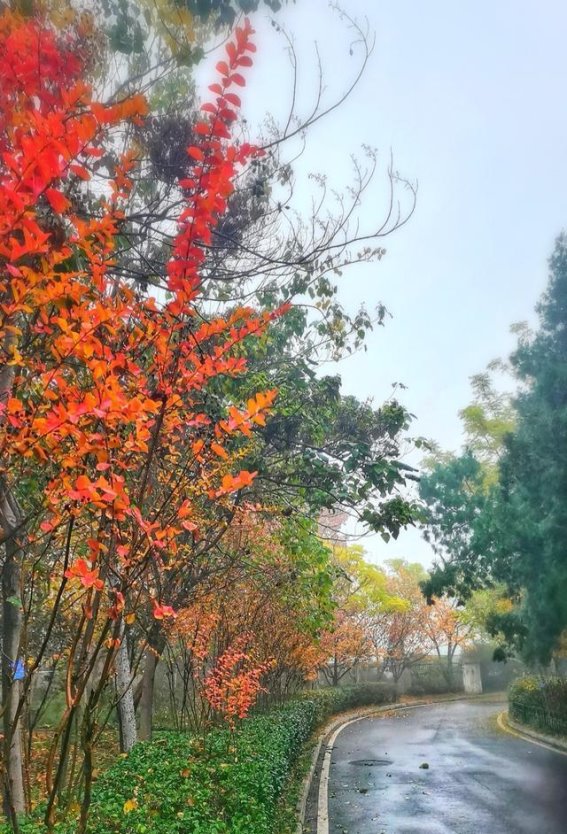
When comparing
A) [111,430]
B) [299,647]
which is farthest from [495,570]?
[111,430]

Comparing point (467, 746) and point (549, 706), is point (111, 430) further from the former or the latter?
point (549, 706)

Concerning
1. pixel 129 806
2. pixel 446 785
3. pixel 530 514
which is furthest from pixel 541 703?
pixel 129 806

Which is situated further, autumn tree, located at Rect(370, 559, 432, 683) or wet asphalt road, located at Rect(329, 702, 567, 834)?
autumn tree, located at Rect(370, 559, 432, 683)

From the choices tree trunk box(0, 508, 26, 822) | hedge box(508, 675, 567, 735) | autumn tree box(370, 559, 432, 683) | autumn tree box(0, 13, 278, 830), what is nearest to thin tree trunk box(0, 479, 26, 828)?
tree trunk box(0, 508, 26, 822)

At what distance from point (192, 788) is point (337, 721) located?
22.1 metres

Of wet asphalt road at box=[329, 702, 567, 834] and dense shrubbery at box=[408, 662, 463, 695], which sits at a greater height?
dense shrubbery at box=[408, 662, 463, 695]

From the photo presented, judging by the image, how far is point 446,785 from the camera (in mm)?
12297

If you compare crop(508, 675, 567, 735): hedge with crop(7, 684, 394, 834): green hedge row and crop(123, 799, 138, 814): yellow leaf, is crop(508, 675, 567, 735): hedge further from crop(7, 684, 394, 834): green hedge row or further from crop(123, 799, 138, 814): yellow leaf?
crop(123, 799, 138, 814): yellow leaf

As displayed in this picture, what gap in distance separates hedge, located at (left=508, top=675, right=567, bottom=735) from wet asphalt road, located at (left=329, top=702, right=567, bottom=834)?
4.13 ft

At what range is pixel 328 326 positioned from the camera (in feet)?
27.5

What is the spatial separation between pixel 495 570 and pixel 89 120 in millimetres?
17443

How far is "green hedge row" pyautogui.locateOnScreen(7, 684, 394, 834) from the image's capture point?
17.6ft

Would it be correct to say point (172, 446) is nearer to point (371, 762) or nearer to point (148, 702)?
point (148, 702)

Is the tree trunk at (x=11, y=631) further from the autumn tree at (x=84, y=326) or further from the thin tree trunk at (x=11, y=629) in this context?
the autumn tree at (x=84, y=326)
